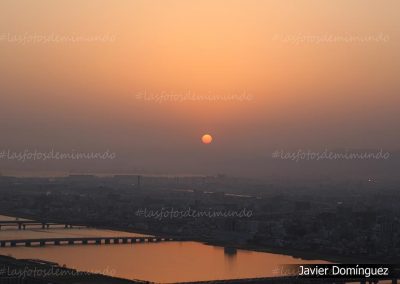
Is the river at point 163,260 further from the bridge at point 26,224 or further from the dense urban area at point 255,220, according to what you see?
the bridge at point 26,224

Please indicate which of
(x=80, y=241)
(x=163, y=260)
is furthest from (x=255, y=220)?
(x=163, y=260)

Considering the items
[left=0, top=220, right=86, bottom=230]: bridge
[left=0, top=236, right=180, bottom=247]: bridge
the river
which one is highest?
[left=0, top=220, right=86, bottom=230]: bridge

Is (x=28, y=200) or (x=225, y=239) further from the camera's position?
(x=28, y=200)

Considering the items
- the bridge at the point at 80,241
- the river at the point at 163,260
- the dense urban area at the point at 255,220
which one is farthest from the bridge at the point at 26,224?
the bridge at the point at 80,241

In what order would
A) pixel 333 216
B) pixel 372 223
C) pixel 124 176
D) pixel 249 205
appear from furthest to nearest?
1. pixel 124 176
2. pixel 249 205
3. pixel 333 216
4. pixel 372 223

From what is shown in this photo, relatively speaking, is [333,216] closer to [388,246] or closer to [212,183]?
[388,246]

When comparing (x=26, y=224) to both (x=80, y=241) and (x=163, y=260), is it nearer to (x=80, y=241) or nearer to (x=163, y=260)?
(x=80, y=241)

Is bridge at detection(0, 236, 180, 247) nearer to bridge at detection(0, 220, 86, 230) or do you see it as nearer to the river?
the river

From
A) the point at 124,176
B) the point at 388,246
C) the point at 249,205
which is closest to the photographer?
the point at 388,246

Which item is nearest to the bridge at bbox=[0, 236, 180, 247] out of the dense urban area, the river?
the river

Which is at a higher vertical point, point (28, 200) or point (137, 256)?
point (28, 200)

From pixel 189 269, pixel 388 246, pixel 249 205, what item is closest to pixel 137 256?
pixel 189 269
